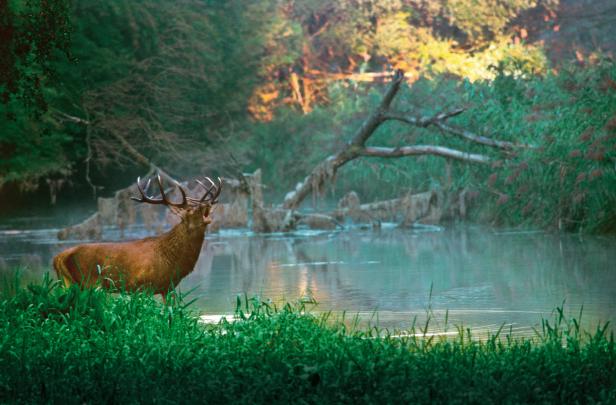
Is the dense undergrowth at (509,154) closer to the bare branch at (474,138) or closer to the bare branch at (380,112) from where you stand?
the bare branch at (474,138)

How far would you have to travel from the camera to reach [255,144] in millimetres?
38812

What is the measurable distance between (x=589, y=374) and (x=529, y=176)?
14876 millimetres

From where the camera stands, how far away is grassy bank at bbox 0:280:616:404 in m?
7.34

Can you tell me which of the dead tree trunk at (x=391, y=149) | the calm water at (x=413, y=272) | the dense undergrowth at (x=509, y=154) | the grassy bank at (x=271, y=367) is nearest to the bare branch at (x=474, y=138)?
the dead tree trunk at (x=391, y=149)

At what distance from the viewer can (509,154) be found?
24219 mm

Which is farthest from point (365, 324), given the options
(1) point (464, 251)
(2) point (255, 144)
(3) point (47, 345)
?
(2) point (255, 144)

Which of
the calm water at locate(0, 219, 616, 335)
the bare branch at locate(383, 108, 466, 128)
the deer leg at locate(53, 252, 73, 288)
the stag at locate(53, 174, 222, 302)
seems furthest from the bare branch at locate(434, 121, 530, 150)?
the deer leg at locate(53, 252, 73, 288)

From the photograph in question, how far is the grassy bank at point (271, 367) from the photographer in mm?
7344

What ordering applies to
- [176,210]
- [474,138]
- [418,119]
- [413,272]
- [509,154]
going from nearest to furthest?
[176,210], [413,272], [509,154], [474,138], [418,119]

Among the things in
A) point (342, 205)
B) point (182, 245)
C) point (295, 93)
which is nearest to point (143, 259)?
point (182, 245)

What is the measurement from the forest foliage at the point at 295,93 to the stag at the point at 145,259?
1.39 metres

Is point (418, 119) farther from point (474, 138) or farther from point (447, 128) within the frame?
point (474, 138)

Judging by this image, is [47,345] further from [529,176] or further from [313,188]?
[313,188]

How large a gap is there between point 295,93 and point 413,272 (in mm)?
32463
